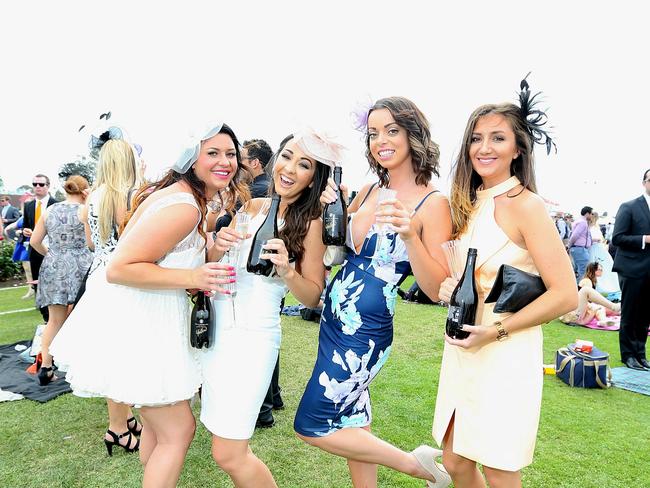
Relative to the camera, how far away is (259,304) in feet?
6.95

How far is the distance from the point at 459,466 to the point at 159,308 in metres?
1.60

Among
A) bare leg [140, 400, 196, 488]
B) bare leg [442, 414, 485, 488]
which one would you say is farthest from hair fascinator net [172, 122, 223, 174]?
bare leg [442, 414, 485, 488]

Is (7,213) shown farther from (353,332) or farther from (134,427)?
(353,332)

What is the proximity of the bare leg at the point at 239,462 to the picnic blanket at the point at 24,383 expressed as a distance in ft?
9.46

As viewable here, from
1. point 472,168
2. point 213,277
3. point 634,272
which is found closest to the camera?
point 213,277

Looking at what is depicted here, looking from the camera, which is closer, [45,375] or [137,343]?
[137,343]

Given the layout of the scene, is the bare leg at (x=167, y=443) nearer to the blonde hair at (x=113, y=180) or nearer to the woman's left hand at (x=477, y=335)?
the woman's left hand at (x=477, y=335)

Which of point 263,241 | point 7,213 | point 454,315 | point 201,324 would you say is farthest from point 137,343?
point 7,213

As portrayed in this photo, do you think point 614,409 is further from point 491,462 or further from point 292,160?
point 292,160

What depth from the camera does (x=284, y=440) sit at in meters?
3.36

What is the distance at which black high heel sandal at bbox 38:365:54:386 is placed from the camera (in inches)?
169

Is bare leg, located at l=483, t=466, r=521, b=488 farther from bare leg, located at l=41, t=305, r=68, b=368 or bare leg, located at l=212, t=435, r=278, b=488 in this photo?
bare leg, located at l=41, t=305, r=68, b=368

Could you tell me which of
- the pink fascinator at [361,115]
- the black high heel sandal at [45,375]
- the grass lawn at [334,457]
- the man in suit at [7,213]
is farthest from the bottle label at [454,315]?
the man in suit at [7,213]

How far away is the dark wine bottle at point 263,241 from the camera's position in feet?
6.57
